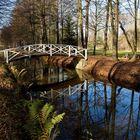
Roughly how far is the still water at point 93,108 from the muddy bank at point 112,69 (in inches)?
41.8

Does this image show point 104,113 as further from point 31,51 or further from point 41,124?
point 31,51

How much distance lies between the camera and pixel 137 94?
1755 centimetres

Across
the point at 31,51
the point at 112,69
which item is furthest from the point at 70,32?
the point at 112,69

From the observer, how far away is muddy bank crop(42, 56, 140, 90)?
20484mm

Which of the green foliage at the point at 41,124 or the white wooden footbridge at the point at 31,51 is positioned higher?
the white wooden footbridge at the point at 31,51

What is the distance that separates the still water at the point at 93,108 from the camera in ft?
35.2

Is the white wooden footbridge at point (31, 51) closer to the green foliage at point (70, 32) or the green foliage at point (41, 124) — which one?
the green foliage at point (70, 32)

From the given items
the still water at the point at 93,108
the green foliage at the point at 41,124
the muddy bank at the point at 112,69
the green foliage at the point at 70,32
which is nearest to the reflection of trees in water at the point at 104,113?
the still water at the point at 93,108

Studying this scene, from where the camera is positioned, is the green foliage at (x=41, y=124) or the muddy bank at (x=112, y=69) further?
the muddy bank at (x=112, y=69)

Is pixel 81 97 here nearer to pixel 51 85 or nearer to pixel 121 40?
pixel 51 85

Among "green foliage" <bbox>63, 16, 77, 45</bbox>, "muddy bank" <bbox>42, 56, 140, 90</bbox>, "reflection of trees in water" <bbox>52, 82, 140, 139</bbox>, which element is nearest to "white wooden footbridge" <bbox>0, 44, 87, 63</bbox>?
"muddy bank" <bbox>42, 56, 140, 90</bbox>

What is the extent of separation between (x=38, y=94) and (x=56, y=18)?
32617mm

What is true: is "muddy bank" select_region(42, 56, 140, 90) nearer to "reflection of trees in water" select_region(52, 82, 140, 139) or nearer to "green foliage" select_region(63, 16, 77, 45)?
"reflection of trees in water" select_region(52, 82, 140, 139)

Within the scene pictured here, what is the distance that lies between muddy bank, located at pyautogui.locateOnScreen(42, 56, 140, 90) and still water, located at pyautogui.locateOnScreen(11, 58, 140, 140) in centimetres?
106
